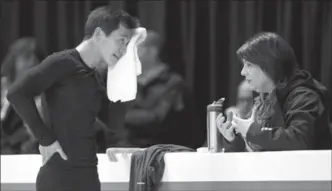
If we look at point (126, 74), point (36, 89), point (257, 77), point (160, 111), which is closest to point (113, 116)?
point (160, 111)

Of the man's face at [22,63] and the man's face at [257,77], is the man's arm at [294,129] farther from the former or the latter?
the man's face at [22,63]

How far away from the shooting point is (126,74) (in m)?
1.88

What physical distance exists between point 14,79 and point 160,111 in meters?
0.56

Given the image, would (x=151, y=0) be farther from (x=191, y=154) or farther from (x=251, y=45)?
(x=191, y=154)

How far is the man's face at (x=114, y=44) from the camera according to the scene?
66.0 inches

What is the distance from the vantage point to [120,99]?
6.84 ft

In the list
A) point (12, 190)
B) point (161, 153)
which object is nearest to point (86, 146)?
point (161, 153)

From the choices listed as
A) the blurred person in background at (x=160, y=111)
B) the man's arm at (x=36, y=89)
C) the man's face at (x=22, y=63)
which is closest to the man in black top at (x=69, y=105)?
the man's arm at (x=36, y=89)

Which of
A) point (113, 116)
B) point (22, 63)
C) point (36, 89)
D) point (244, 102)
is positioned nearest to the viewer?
point (36, 89)

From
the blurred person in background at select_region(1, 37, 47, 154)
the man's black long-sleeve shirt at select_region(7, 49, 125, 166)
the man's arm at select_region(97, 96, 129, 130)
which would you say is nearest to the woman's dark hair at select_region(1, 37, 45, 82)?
the blurred person in background at select_region(1, 37, 47, 154)

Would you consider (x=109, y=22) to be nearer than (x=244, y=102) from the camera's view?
Yes

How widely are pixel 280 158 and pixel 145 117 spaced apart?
0.75m

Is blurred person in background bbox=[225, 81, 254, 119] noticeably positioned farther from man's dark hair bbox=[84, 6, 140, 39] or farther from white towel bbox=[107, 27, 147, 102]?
man's dark hair bbox=[84, 6, 140, 39]

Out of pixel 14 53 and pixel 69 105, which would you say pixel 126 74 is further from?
pixel 14 53
